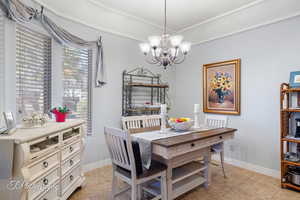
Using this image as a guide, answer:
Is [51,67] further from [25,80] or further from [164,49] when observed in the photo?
[164,49]

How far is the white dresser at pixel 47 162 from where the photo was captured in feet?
4.38

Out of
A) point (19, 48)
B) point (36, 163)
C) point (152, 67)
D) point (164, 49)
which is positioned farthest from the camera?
point (152, 67)

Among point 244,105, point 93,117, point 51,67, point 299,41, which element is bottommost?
point 93,117

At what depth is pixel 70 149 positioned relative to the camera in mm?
2145

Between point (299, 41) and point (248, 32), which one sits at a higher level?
point (248, 32)

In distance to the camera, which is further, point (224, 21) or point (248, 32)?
point (224, 21)

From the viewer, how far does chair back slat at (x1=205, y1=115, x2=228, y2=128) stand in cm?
289

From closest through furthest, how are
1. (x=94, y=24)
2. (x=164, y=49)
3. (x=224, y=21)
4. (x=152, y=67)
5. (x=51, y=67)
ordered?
1. (x=164, y=49)
2. (x=51, y=67)
3. (x=94, y=24)
4. (x=224, y=21)
5. (x=152, y=67)

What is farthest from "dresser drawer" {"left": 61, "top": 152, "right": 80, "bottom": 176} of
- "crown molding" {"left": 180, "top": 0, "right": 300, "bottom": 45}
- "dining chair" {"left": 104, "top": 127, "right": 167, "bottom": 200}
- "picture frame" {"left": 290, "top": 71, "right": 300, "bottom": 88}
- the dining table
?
"crown molding" {"left": 180, "top": 0, "right": 300, "bottom": 45}

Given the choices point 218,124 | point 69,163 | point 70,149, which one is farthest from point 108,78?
point 218,124

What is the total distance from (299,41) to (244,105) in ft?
4.04

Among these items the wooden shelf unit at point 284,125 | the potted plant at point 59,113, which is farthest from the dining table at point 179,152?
the potted plant at point 59,113

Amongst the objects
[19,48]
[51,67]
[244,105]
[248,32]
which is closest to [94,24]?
[51,67]

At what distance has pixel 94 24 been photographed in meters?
3.03
